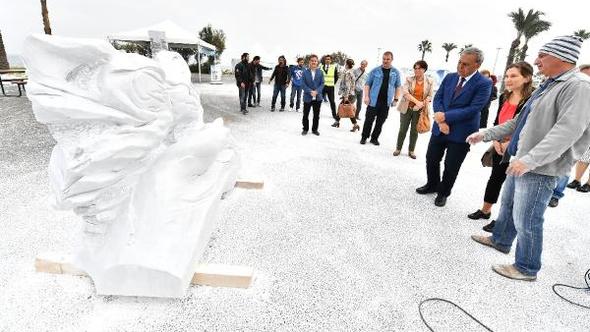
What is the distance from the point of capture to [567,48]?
1.82 m

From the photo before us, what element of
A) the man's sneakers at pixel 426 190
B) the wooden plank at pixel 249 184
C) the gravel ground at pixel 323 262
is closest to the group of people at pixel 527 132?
the gravel ground at pixel 323 262

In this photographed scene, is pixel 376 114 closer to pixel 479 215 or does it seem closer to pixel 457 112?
pixel 457 112

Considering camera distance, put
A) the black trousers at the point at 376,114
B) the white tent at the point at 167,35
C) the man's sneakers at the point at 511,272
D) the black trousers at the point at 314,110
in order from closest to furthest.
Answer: the man's sneakers at the point at 511,272 < the black trousers at the point at 376,114 < the black trousers at the point at 314,110 < the white tent at the point at 167,35

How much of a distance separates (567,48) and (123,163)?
96.1 inches

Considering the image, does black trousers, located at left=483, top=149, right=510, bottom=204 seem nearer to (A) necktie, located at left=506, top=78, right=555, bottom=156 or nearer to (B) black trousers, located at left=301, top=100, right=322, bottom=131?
(A) necktie, located at left=506, top=78, right=555, bottom=156

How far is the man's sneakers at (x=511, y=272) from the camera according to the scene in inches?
87.7

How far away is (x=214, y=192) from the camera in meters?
2.28

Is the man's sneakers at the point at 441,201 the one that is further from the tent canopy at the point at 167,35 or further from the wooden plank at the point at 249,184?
the tent canopy at the point at 167,35

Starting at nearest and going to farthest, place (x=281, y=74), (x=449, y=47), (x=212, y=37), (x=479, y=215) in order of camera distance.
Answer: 1. (x=479, y=215)
2. (x=281, y=74)
3. (x=212, y=37)
4. (x=449, y=47)

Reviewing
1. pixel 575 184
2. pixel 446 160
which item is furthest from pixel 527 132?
pixel 575 184

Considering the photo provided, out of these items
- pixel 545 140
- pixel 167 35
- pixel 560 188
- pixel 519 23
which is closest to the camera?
pixel 545 140

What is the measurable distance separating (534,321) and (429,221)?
1204 mm

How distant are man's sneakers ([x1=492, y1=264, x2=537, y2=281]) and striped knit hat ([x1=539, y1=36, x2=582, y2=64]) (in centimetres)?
136

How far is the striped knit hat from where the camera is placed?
1.81m
